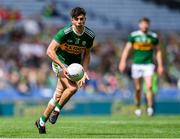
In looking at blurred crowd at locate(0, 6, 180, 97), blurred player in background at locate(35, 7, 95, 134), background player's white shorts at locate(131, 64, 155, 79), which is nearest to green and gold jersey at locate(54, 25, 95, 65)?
blurred player in background at locate(35, 7, 95, 134)

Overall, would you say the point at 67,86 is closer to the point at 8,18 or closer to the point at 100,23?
the point at 8,18

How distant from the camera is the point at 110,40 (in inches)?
1141

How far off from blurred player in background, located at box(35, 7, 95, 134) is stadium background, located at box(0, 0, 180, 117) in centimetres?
1055

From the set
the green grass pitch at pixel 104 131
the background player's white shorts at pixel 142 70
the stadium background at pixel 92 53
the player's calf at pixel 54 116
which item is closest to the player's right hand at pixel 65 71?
the player's calf at pixel 54 116

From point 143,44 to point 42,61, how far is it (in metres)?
7.84

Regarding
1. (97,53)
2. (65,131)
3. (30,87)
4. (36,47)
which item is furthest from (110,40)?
(65,131)

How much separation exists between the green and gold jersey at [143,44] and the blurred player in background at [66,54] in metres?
6.27

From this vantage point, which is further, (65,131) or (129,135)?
(65,131)

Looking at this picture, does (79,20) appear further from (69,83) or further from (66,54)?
(69,83)

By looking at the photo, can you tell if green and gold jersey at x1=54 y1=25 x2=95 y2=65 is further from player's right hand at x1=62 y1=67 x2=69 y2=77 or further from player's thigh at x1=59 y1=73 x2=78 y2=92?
player's right hand at x1=62 y1=67 x2=69 y2=77

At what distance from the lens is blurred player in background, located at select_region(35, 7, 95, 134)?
12531mm

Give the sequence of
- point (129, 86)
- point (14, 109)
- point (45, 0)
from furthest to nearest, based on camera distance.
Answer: point (45, 0) → point (129, 86) → point (14, 109)

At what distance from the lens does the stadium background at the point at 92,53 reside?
79.2 feet

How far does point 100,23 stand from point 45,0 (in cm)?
236
